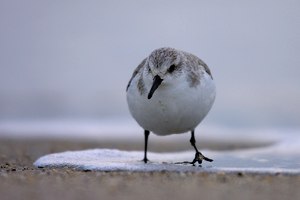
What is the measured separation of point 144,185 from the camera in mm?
5297

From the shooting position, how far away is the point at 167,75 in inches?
263

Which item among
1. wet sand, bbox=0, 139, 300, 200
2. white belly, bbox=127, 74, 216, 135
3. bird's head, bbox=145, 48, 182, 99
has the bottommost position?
wet sand, bbox=0, 139, 300, 200

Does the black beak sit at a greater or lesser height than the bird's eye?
lesser

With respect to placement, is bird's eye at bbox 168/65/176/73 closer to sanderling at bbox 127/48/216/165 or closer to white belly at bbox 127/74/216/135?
sanderling at bbox 127/48/216/165

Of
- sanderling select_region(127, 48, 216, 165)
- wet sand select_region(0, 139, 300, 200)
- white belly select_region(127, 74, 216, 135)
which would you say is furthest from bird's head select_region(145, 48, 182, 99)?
wet sand select_region(0, 139, 300, 200)

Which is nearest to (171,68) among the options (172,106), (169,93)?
(169,93)

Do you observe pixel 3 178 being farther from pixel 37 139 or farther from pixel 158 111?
pixel 37 139

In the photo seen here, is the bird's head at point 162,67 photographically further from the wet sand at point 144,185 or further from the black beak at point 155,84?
the wet sand at point 144,185

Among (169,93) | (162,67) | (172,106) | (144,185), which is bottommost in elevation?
(144,185)

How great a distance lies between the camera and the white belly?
671 centimetres

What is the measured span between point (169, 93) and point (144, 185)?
1.58 metres

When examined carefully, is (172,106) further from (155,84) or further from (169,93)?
(155,84)

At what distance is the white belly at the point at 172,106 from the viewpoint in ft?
22.0

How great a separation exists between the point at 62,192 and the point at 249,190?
1347mm
